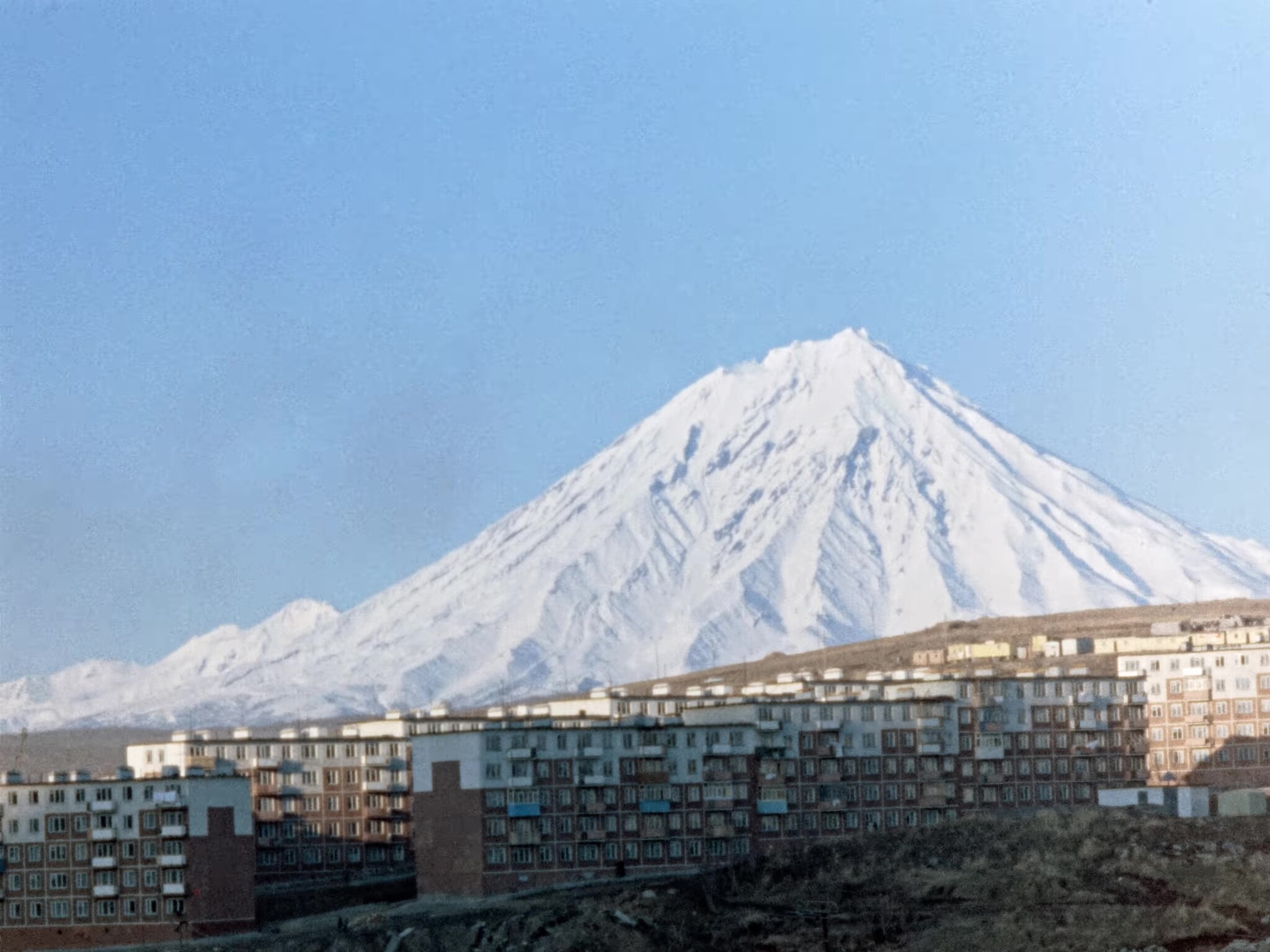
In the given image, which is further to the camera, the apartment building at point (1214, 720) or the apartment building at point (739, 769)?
the apartment building at point (1214, 720)

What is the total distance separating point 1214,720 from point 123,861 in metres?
54.2

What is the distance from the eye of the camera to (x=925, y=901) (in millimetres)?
93688

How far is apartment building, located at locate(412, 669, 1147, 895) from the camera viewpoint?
102m

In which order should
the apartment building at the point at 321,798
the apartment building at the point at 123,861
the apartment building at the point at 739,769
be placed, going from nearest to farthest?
the apartment building at the point at 123,861, the apartment building at the point at 739,769, the apartment building at the point at 321,798

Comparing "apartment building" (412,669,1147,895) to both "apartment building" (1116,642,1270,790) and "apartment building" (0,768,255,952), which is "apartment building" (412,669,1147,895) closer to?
"apartment building" (1116,642,1270,790)

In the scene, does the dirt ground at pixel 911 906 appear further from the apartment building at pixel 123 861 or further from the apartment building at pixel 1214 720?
the apartment building at pixel 1214 720

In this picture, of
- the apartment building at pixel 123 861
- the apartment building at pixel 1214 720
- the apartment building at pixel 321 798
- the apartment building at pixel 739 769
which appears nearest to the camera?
the apartment building at pixel 123 861

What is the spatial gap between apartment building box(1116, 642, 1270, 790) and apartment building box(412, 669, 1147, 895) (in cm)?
280

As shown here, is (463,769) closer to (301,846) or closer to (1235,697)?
(301,846)

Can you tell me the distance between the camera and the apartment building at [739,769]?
102 m

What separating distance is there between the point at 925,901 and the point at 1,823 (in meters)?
33.7

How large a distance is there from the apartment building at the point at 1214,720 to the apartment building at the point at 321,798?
3562 cm

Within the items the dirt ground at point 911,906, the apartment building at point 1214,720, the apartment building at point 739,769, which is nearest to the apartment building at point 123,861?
the dirt ground at point 911,906

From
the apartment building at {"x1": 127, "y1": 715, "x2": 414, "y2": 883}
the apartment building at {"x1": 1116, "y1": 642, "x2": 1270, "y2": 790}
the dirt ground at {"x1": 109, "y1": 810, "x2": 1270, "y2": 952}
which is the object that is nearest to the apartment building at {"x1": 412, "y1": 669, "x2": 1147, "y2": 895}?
the apartment building at {"x1": 1116, "y1": 642, "x2": 1270, "y2": 790}
